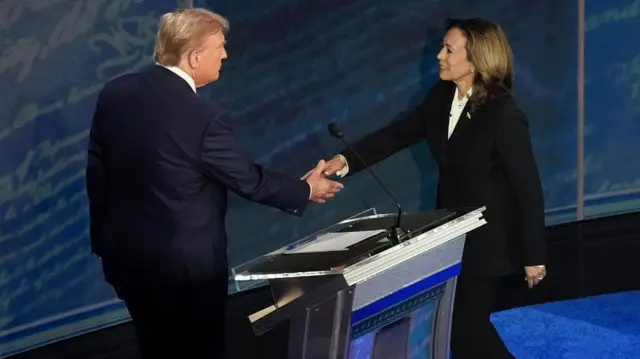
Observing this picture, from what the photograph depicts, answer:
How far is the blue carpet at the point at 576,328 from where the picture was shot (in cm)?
348

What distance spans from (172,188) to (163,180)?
31 mm

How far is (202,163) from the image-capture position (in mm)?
2404

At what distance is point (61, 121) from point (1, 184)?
359mm

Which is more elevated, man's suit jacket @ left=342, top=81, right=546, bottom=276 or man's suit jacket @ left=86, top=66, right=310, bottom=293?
man's suit jacket @ left=86, top=66, right=310, bottom=293

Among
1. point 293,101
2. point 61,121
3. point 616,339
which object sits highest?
point 61,121

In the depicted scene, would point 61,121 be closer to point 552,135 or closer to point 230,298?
point 230,298

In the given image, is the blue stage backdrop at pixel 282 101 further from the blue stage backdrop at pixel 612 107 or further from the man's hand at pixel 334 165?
the man's hand at pixel 334 165

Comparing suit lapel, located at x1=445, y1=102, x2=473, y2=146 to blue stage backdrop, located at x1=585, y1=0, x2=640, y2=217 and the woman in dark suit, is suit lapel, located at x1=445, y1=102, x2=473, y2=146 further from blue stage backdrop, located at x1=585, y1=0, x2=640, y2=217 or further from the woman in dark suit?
blue stage backdrop, located at x1=585, y1=0, x2=640, y2=217

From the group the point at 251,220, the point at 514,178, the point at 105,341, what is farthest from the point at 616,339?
the point at 105,341

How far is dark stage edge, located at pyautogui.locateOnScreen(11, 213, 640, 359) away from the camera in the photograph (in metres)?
3.87

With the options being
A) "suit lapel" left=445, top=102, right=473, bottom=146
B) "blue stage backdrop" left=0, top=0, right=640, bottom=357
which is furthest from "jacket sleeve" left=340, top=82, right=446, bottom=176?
"blue stage backdrop" left=0, top=0, right=640, bottom=357

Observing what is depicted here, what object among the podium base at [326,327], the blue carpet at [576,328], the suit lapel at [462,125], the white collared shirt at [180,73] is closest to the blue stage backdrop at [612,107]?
the blue carpet at [576,328]

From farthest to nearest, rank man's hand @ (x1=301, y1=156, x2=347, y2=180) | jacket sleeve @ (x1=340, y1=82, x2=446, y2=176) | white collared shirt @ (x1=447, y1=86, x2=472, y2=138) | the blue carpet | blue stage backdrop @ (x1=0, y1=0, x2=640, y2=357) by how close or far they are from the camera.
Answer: blue stage backdrop @ (x1=0, y1=0, x2=640, y2=357) → the blue carpet → jacket sleeve @ (x1=340, y1=82, x2=446, y2=176) → man's hand @ (x1=301, y1=156, x2=347, y2=180) → white collared shirt @ (x1=447, y1=86, x2=472, y2=138)


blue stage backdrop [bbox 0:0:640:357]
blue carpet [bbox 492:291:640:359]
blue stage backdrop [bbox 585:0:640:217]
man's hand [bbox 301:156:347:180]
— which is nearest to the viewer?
man's hand [bbox 301:156:347:180]
